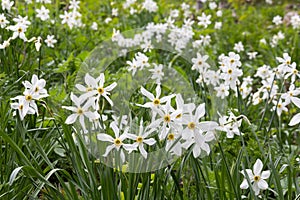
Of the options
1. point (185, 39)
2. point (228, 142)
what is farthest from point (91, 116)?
point (185, 39)

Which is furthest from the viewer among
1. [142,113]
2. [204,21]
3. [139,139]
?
[204,21]

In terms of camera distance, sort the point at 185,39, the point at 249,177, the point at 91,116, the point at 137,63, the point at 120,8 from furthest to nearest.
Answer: the point at 120,8, the point at 185,39, the point at 137,63, the point at 249,177, the point at 91,116

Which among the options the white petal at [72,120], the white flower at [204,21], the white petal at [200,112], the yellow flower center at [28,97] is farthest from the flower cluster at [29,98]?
the white flower at [204,21]

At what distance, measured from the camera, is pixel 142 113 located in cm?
183

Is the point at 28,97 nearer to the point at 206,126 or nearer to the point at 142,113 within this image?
the point at 142,113

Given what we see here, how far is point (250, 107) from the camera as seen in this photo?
Answer: 10.3 ft

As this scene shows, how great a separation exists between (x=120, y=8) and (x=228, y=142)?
3.71 metres

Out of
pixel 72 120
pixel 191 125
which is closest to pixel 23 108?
pixel 72 120

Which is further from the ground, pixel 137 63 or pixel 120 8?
pixel 120 8

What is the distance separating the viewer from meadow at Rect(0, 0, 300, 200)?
62.9 inches

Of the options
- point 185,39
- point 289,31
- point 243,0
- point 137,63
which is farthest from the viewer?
point 243,0

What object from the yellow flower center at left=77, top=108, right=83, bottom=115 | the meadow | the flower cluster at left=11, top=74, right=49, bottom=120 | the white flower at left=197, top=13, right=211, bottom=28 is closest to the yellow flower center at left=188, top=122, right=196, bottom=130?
the meadow

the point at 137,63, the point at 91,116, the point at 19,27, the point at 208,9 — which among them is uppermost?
the point at 208,9

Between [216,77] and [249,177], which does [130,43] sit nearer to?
[216,77]
